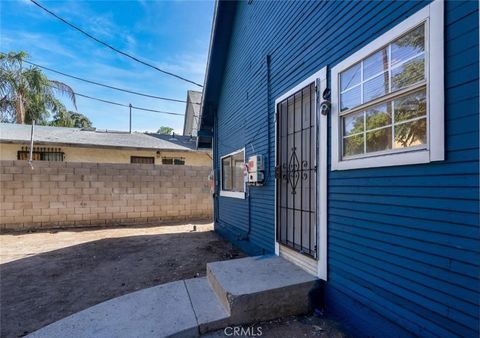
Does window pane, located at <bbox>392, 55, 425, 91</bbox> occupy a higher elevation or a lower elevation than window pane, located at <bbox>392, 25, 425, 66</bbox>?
lower

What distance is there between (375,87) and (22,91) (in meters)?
18.3

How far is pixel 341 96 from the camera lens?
270cm

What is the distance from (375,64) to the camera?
2324 mm

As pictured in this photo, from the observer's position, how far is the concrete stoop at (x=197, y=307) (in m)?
2.31

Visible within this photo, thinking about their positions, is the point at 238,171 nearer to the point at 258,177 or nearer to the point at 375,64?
the point at 258,177

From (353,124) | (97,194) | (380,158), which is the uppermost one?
(353,124)

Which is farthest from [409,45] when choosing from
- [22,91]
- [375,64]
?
[22,91]

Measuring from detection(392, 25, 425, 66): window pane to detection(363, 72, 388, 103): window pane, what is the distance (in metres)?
0.15

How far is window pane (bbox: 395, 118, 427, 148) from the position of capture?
6.17 feet

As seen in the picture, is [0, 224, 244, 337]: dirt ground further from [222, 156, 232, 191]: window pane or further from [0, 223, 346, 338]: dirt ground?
[222, 156, 232, 191]: window pane

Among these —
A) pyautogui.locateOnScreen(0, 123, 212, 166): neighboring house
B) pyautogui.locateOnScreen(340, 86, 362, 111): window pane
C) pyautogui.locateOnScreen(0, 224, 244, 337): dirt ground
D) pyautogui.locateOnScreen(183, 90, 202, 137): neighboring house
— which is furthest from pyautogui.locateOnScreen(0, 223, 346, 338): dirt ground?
pyautogui.locateOnScreen(183, 90, 202, 137): neighboring house

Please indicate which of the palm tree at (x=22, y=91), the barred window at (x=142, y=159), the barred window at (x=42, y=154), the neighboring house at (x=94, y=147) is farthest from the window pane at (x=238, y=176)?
the palm tree at (x=22, y=91)

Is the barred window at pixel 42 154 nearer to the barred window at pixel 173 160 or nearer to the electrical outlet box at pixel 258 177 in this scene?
the barred window at pixel 173 160

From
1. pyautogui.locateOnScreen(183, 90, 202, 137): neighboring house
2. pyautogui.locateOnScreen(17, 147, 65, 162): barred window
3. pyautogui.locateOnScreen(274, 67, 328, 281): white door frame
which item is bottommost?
pyautogui.locateOnScreen(274, 67, 328, 281): white door frame
